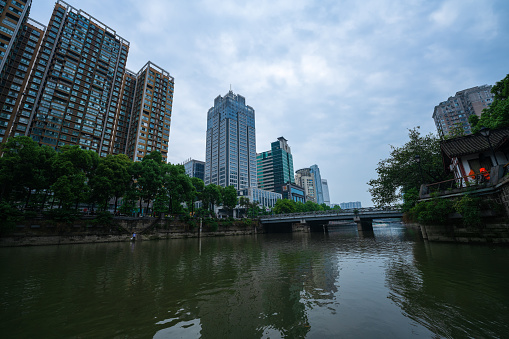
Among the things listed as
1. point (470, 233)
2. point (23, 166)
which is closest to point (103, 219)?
point (23, 166)

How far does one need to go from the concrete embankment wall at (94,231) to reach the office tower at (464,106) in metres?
128

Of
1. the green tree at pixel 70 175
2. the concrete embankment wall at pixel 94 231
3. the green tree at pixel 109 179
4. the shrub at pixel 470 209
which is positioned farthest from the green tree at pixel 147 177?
the shrub at pixel 470 209

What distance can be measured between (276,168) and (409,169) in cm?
14059

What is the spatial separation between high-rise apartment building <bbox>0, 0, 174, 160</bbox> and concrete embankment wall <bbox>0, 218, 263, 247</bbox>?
4337 cm

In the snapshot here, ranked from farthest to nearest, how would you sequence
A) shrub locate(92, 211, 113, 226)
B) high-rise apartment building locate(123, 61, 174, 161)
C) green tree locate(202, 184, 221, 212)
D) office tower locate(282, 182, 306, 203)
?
office tower locate(282, 182, 306, 203)
high-rise apartment building locate(123, 61, 174, 161)
green tree locate(202, 184, 221, 212)
shrub locate(92, 211, 113, 226)

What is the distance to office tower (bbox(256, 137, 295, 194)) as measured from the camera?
167 meters

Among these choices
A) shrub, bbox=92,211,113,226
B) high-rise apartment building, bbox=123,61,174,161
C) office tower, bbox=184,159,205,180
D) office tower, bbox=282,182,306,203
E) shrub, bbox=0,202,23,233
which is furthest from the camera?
office tower, bbox=184,159,205,180

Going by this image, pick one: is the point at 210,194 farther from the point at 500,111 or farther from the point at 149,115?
the point at 500,111

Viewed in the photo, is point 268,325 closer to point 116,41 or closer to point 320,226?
point 320,226

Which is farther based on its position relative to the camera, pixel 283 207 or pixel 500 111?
pixel 283 207

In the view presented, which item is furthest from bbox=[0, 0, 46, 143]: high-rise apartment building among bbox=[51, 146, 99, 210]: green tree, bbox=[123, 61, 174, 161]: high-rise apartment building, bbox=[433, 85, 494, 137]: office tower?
bbox=[433, 85, 494, 137]: office tower

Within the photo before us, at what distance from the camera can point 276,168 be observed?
171 meters

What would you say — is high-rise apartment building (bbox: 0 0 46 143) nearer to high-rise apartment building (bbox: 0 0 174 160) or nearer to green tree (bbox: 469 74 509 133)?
high-rise apartment building (bbox: 0 0 174 160)

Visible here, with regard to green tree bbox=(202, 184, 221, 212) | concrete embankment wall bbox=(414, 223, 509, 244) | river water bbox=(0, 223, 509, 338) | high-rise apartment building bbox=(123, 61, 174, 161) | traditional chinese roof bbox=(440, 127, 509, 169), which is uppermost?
high-rise apartment building bbox=(123, 61, 174, 161)
